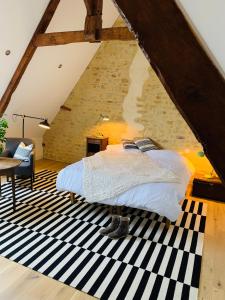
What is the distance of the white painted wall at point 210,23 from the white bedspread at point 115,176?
258 centimetres

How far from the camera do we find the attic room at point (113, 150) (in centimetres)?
63

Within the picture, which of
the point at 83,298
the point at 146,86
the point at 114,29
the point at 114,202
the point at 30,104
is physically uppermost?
the point at 114,29

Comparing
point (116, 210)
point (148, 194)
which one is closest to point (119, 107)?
point (116, 210)

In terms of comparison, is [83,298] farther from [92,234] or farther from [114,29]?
[114,29]

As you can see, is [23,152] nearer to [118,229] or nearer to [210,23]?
[118,229]

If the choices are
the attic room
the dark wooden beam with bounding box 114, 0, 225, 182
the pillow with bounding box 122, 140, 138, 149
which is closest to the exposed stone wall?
the attic room

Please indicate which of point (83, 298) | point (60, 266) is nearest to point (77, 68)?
point (60, 266)

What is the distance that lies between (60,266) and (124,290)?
2.12 ft

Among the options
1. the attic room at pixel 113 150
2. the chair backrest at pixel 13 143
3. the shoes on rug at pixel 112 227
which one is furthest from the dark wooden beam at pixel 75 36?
the shoes on rug at pixel 112 227

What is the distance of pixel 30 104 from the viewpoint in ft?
16.0

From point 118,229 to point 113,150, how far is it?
2052 mm

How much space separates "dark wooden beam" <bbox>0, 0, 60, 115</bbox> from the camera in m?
3.58

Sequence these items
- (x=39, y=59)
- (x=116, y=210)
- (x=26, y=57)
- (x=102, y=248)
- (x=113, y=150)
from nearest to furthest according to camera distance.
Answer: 1. (x=102, y=248)
2. (x=116, y=210)
3. (x=26, y=57)
4. (x=39, y=59)
5. (x=113, y=150)

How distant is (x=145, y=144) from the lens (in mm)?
4891
